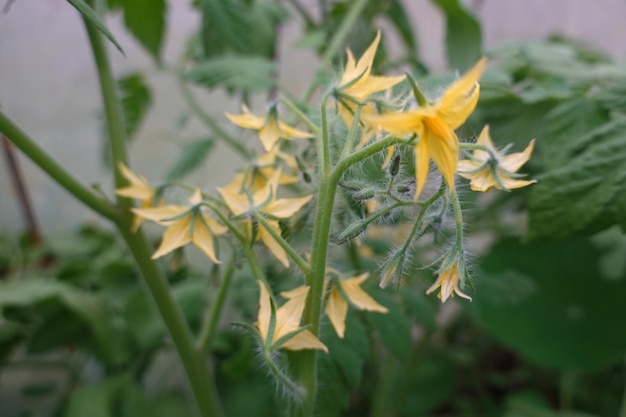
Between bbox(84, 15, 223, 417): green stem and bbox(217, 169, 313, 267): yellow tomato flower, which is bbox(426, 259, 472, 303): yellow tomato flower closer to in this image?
bbox(217, 169, 313, 267): yellow tomato flower

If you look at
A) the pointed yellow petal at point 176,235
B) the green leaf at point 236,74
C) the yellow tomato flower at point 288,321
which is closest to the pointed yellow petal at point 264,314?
the yellow tomato flower at point 288,321

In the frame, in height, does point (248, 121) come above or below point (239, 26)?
below

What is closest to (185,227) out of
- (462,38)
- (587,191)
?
(587,191)

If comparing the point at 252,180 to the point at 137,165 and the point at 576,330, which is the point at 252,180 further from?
the point at 137,165

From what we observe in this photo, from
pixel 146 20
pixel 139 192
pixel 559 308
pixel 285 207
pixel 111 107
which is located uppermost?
pixel 146 20

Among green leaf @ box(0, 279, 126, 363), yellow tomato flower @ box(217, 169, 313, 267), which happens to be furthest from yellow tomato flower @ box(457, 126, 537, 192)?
green leaf @ box(0, 279, 126, 363)

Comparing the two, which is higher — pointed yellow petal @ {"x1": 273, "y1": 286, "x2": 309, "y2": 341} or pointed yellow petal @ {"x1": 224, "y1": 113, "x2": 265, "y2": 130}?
A: pointed yellow petal @ {"x1": 224, "y1": 113, "x2": 265, "y2": 130}

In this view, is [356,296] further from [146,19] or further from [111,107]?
[146,19]

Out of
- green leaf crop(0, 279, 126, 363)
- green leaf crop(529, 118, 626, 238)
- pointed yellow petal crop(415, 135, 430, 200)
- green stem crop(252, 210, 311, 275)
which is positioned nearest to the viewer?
pointed yellow petal crop(415, 135, 430, 200)
